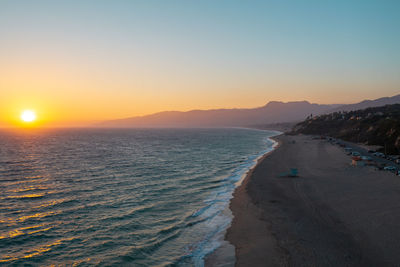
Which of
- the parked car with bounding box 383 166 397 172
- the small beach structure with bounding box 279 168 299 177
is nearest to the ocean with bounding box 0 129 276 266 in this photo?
the small beach structure with bounding box 279 168 299 177

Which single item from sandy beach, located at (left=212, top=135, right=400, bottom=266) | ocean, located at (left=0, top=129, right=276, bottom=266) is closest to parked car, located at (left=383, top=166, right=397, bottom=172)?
sandy beach, located at (left=212, top=135, right=400, bottom=266)

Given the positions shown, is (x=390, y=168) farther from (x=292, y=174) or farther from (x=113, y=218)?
(x=113, y=218)

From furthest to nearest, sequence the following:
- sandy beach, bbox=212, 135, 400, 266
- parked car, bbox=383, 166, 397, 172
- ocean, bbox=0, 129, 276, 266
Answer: parked car, bbox=383, 166, 397, 172, ocean, bbox=0, 129, 276, 266, sandy beach, bbox=212, 135, 400, 266

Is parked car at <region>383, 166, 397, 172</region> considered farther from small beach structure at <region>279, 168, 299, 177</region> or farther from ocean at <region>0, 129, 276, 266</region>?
ocean at <region>0, 129, 276, 266</region>

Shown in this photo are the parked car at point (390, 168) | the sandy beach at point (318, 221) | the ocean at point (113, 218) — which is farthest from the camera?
the parked car at point (390, 168)

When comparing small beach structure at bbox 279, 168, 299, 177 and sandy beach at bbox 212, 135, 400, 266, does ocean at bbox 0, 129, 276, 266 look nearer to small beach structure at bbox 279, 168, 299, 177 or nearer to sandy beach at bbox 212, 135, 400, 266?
sandy beach at bbox 212, 135, 400, 266

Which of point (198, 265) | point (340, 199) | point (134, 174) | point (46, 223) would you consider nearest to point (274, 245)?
point (198, 265)

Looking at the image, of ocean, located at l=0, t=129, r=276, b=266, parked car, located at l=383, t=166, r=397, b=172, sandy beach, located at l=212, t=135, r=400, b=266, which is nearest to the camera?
sandy beach, located at l=212, t=135, r=400, b=266

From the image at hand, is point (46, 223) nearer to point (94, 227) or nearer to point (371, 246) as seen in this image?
point (94, 227)

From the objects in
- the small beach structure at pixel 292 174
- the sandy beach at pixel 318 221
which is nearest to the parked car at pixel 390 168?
the sandy beach at pixel 318 221

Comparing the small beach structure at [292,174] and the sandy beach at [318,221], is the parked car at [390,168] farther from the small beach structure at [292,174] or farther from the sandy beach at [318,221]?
the small beach structure at [292,174]

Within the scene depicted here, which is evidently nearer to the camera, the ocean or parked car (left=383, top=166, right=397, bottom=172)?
the ocean
